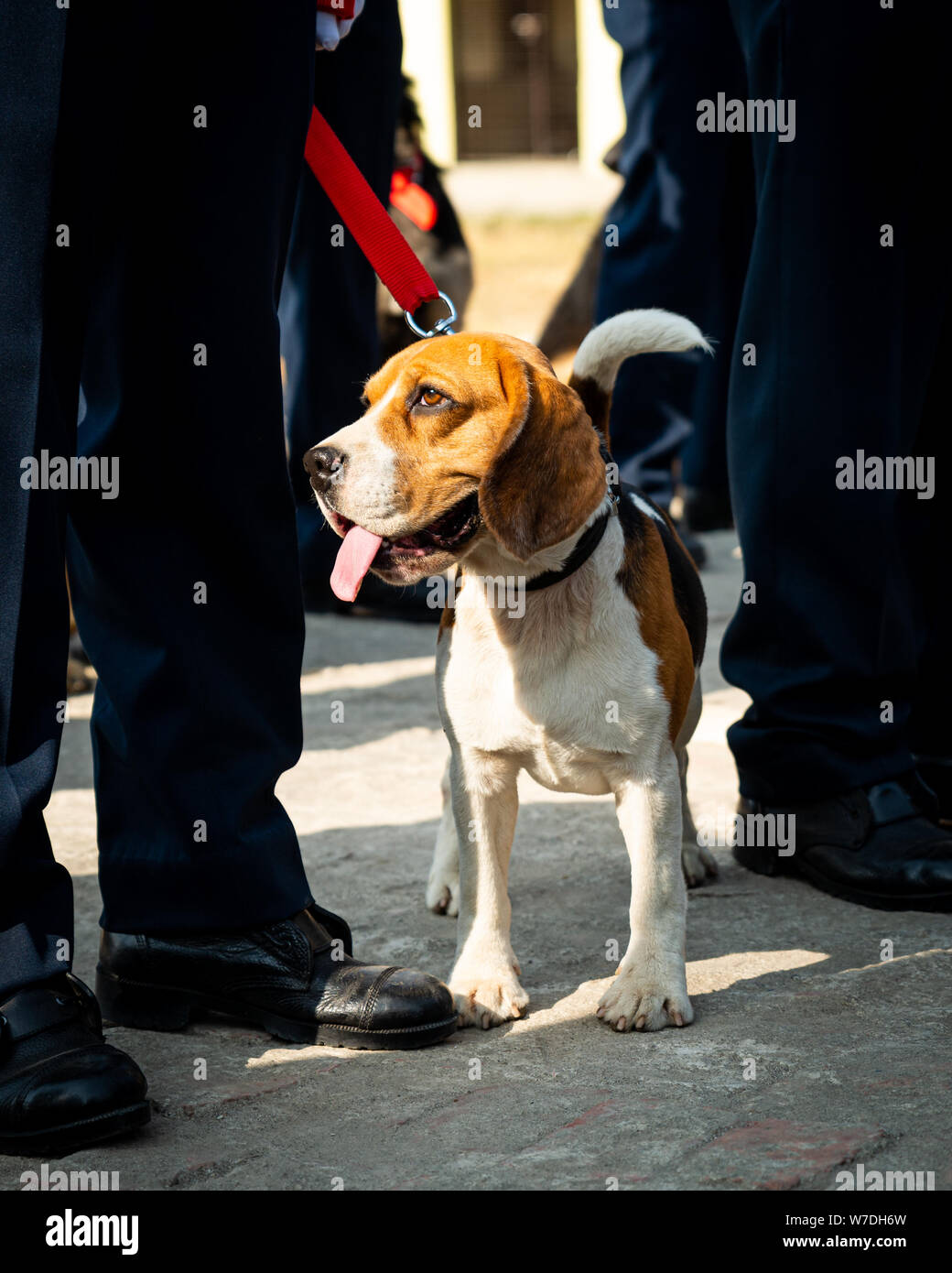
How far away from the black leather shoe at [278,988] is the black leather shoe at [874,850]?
0.92 meters

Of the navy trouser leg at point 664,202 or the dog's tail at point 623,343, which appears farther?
the navy trouser leg at point 664,202

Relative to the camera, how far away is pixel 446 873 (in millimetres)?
2969

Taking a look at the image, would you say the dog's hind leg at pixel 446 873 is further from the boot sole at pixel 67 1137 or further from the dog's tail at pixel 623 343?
the boot sole at pixel 67 1137

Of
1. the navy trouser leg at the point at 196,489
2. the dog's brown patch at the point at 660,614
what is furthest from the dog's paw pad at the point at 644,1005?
the navy trouser leg at the point at 196,489

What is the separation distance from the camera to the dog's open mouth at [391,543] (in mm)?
2354

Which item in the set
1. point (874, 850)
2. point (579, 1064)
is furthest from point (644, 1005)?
point (874, 850)

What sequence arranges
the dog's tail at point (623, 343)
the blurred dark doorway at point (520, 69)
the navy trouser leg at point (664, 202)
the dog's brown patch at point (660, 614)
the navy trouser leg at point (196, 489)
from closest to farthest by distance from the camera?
1. the navy trouser leg at point (196, 489)
2. the dog's brown patch at point (660, 614)
3. the dog's tail at point (623, 343)
4. the navy trouser leg at point (664, 202)
5. the blurred dark doorway at point (520, 69)

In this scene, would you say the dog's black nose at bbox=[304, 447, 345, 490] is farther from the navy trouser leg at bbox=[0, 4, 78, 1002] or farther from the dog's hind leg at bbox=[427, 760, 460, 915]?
the dog's hind leg at bbox=[427, 760, 460, 915]

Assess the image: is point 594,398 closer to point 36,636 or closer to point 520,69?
point 36,636

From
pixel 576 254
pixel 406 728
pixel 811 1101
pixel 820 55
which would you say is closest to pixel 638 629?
pixel 811 1101

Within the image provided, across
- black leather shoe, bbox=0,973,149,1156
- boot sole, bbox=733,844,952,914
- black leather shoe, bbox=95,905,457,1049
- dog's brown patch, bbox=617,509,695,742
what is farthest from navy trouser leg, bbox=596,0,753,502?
black leather shoe, bbox=0,973,149,1156

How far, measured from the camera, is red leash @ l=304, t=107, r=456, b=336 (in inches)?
101

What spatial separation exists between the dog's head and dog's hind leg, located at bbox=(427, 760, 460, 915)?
71 centimetres

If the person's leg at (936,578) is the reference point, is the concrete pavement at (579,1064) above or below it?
below
